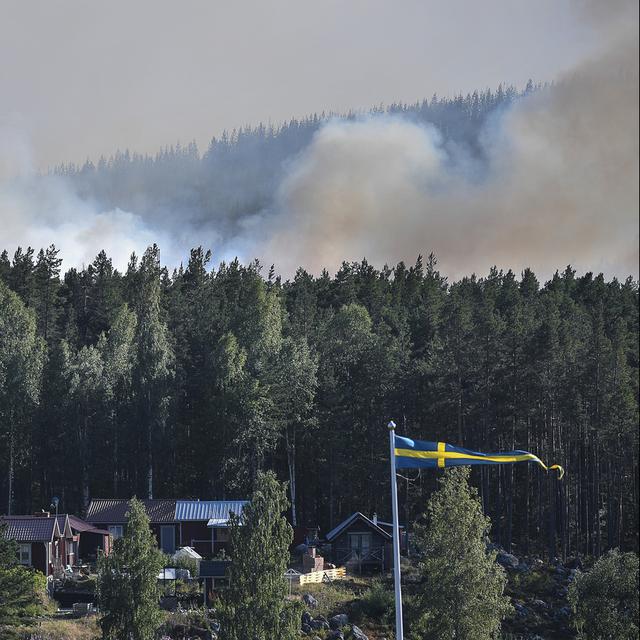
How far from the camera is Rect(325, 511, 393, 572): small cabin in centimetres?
6203

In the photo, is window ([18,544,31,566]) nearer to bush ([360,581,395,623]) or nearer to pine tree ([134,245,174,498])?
pine tree ([134,245,174,498])

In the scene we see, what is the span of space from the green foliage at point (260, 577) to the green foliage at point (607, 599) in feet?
51.7

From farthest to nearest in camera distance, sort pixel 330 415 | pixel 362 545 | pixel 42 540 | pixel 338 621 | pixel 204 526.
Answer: pixel 330 415
pixel 204 526
pixel 362 545
pixel 42 540
pixel 338 621

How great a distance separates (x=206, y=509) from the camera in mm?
65625

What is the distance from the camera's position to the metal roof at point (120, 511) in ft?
214

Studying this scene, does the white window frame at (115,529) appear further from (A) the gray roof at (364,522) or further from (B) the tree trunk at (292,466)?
(A) the gray roof at (364,522)

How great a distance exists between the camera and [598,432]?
67500 millimetres

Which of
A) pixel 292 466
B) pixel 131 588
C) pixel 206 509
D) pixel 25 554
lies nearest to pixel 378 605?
pixel 206 509

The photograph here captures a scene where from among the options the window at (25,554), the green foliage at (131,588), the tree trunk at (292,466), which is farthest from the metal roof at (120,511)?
the green foliage at (131,588)

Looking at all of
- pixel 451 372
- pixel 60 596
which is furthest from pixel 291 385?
pixel 60 596

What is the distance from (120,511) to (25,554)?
32.9ft

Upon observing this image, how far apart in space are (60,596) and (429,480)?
28710 mm

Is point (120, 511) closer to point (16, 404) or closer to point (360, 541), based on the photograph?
point (16, 404)

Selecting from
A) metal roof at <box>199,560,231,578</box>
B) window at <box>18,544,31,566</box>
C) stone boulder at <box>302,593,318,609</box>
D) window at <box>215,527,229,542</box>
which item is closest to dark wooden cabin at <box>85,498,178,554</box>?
window at <box>215,527,229,542</box>
